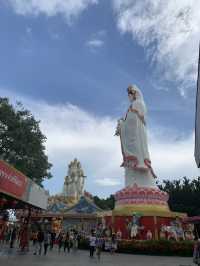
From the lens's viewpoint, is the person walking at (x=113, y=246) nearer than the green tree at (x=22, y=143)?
Yes

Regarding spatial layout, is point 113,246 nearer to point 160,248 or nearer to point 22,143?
point 160,248

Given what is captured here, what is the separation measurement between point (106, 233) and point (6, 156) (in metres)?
13.2

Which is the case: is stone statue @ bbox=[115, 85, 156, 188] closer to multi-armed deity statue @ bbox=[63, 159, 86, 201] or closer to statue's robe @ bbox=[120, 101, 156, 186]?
statue's robe @ bbox=[120, 101, 156, 186]

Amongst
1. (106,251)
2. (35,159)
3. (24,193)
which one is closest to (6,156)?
(35,159)

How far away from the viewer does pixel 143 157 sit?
3312 centimetres

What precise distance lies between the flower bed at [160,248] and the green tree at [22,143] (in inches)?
572

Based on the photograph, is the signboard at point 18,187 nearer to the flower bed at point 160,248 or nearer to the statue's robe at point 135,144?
the flower bed at point 160,248

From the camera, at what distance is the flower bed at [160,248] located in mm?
25391

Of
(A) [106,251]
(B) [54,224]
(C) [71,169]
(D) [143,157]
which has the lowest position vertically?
(A) [106,251]

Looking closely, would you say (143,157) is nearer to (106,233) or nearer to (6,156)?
(106,233)

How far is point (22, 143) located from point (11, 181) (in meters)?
22.3

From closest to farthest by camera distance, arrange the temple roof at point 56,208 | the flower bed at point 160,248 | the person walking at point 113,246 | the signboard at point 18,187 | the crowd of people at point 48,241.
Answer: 1. the signboard at point 18,187
2. the crowd of people at point 48,241
3. the person walking at point 113,246
4. the flower bed at point 160,248
5. the temple roof at point 56,208

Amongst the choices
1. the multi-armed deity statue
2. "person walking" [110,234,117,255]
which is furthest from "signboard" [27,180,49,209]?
the multi-armed deity statue

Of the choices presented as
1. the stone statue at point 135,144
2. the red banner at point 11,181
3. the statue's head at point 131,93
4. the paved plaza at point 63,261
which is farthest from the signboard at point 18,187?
the statue's head at point 131,93
